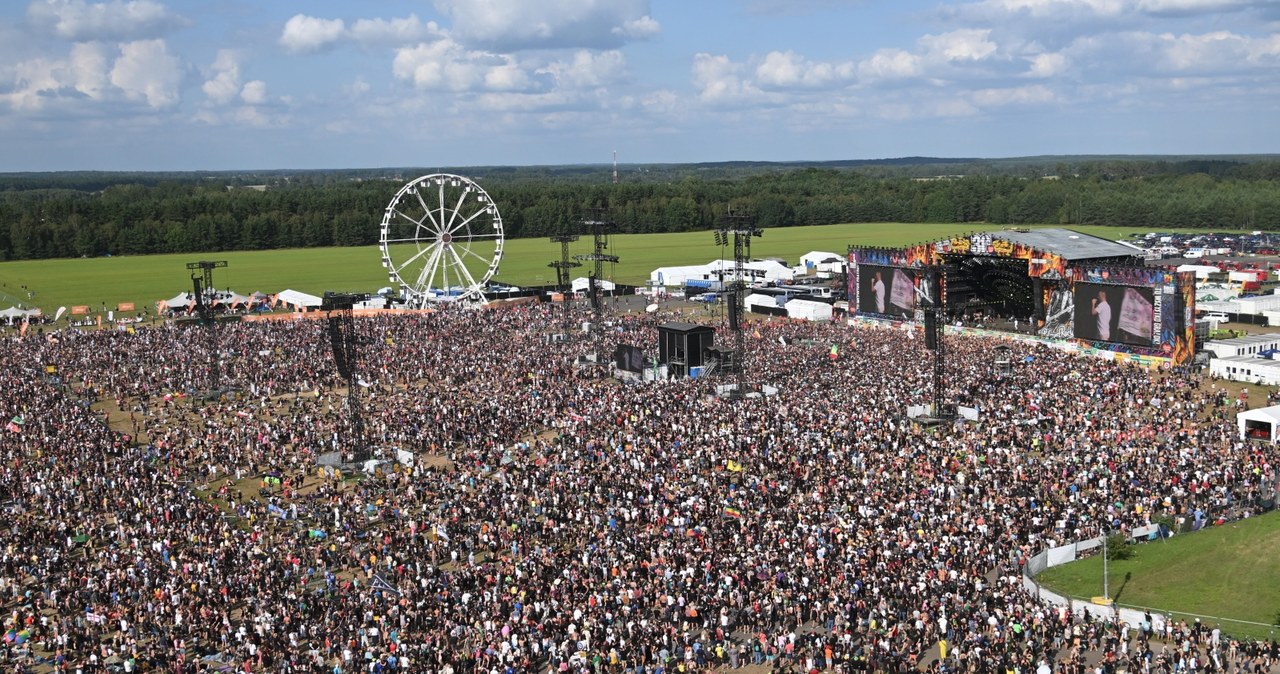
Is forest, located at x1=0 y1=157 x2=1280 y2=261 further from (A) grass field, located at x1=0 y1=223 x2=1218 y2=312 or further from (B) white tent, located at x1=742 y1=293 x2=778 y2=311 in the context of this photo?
(B) white tent, located at x1=742 y1=293 x2=778 y2=311

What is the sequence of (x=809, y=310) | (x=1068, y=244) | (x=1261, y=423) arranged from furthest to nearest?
1. (x=809, y=310)
2. (x=1068, y=244)
3. (x=1261, y=423)

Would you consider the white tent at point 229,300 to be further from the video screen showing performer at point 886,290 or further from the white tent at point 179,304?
the video screen showing performer at point 886,290

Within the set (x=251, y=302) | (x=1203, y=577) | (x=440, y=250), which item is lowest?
(x=1203, y=577)

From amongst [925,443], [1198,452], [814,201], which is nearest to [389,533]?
[925,443]

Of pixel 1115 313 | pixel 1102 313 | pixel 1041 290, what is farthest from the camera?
pixel 1041 290

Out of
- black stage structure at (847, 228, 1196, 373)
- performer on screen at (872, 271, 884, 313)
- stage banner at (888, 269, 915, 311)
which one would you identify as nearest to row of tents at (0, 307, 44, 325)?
black stage structure at (847, 228, 1196, 373)

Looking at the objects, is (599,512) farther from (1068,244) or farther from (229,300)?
(229,300)

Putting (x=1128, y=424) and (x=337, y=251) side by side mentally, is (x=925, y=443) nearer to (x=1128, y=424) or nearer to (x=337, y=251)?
(x=1128, y=424)

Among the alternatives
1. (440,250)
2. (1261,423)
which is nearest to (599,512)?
(1261,423)
